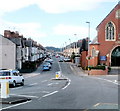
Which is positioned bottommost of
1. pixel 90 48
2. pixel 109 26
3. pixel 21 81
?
pixel 21 81

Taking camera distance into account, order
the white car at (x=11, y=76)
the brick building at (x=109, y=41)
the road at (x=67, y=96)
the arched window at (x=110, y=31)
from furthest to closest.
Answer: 1. the arched window at (x=110, y=31)
2. the brick building at (x=109, y=41)
3. the white car at (x=11, y=76)
4. the road at (x=67, y=96)

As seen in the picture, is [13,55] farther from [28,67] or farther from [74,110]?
[74,110]

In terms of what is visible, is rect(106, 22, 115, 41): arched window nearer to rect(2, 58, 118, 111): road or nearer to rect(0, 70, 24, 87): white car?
rect(0, 70, 24, 87): white car

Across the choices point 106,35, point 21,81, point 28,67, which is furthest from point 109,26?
point 21,81

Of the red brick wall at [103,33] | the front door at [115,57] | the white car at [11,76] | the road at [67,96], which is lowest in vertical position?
the road at [67,96]

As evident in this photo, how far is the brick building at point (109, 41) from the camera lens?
74000 mm

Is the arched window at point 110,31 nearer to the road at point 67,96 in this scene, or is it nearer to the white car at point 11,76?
the white car at point 11,76

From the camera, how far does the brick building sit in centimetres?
7400

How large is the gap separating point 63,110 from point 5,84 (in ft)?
18.3

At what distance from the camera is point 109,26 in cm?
7444

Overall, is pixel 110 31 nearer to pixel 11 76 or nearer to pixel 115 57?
pixel 115 57

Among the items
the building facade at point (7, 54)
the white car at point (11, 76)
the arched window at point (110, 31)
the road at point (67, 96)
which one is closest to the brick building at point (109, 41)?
the arched window at point (110, 31)

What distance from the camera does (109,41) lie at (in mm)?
74250

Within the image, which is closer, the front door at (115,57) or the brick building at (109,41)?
the brick building at (109,41)
